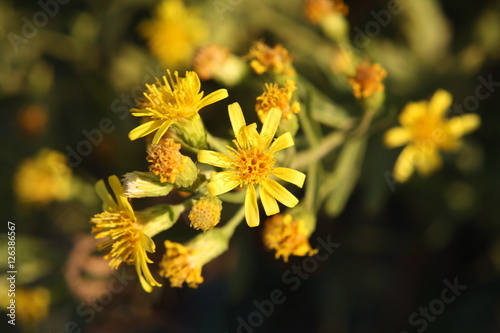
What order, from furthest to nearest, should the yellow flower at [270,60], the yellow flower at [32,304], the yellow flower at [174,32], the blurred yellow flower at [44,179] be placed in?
1. the yellow flower at [174,32]
2. the blurred yellow flower at [44,179]
3. the yellow flower at [32,304]
4. the yellow flower at [270,60]

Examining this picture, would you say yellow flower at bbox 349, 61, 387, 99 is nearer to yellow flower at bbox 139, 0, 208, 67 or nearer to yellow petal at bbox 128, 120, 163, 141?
yellow petal at bbox 128, 120, 163, 141

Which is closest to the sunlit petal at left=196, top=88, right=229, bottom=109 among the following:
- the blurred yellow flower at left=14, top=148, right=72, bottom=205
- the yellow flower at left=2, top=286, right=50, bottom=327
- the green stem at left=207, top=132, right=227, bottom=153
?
the green stem at left=207, top=132, right=227, bottom=153

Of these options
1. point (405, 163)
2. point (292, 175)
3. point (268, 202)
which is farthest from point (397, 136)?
point (268, 202)

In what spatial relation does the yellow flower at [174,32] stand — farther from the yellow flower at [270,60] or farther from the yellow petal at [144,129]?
the yellow petal at [144,129]

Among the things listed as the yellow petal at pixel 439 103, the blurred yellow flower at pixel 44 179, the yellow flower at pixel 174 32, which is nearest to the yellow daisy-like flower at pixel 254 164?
the yellow petal at pixel 439 103

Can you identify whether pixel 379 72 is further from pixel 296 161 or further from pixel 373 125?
pixel 296 161

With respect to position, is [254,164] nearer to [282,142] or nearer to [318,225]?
[282,142]
